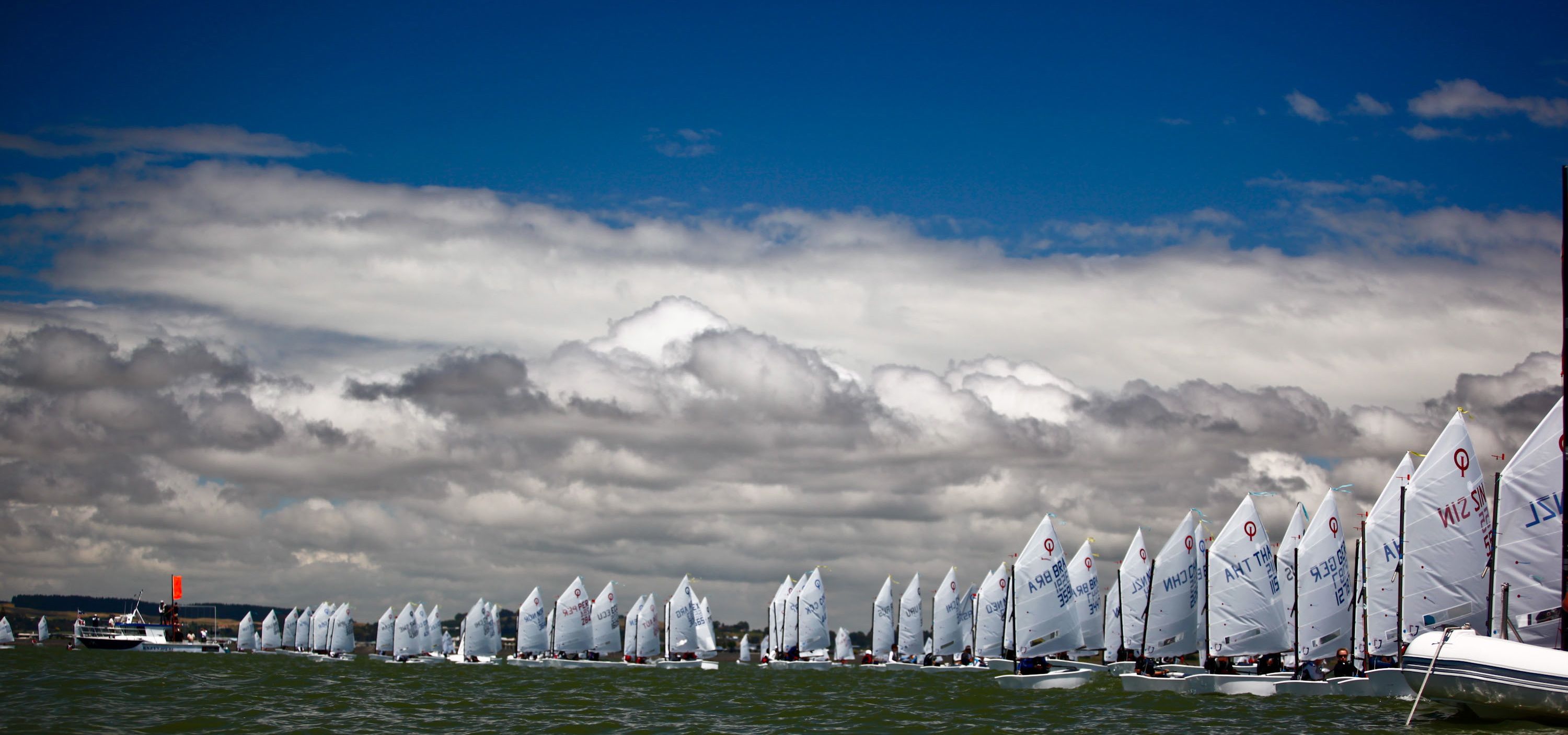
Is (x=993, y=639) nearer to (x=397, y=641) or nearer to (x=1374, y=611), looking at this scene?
(x=1374, y=611)

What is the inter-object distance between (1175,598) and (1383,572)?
60.2 feet

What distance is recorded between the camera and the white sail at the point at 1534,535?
4375 cm

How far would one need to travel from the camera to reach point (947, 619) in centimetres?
13238

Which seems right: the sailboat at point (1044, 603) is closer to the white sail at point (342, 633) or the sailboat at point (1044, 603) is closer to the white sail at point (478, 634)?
the white sail at point (478, 634)

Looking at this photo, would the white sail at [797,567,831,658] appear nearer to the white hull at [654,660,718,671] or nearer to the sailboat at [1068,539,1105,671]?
the white hull at [654,660,718,671]

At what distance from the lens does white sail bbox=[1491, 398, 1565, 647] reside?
4375cm

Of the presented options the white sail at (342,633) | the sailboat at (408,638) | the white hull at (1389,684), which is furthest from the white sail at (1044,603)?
the white sail at (342,633)

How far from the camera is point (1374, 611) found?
190 ft

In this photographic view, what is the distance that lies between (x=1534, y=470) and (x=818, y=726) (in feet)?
89.0

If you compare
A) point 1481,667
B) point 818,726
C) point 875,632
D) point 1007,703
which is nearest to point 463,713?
point 818,726

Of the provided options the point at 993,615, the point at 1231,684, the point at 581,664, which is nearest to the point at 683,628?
the point at 581,664

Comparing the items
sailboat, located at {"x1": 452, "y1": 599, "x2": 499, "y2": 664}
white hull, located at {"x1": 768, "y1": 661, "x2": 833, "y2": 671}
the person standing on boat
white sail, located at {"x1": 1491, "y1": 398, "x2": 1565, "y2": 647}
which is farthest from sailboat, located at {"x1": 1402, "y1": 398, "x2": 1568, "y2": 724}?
sailboat, located at {"x1": 452, "y1": 599, "x2": 499, "y2": 664}

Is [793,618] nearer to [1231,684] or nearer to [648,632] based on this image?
[648,632]

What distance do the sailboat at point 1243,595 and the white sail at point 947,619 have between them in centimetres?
6253
